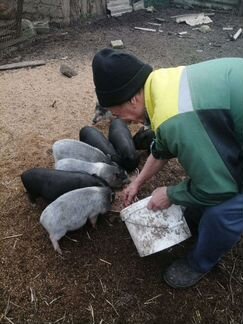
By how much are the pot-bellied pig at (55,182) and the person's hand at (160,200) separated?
683 mm

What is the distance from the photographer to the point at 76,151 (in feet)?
10.5

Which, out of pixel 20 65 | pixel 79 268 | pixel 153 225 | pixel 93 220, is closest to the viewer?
pixel 153 225

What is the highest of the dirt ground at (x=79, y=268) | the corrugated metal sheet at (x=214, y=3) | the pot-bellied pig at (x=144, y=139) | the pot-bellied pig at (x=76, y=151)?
the pot-bellied pig at (x=76, y=151)

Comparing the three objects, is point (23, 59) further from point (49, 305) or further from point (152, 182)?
point (49, 305)

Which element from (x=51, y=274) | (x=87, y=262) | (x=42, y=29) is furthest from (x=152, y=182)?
(x=42, y=29)

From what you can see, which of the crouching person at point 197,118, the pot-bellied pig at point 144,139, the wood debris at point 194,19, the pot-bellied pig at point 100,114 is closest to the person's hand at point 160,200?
the crouching person at point 197,118

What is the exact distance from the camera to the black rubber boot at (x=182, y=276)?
8.27 feet

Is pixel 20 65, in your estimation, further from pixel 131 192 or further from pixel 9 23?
pixel 131 192

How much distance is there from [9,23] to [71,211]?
410cm

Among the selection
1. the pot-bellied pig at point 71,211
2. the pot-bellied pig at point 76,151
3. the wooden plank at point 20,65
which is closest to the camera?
the pot-bellied pig at point 71,211

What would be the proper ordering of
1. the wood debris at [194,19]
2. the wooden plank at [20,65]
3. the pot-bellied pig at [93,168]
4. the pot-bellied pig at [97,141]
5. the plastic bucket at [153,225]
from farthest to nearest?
the wood debris at [194,19] < the wooden plank at [20,65] < the pot-bellied pig at [97,141] < the pot-bellied pig at [93,168] < the plastic bucket at [153,225]

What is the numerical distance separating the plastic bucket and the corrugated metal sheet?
20.8ft

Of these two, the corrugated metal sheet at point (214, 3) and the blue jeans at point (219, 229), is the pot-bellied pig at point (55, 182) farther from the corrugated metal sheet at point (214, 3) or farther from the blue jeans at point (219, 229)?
the corrugated metal sheet at point (214, 3)

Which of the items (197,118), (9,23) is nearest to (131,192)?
(197,118)
